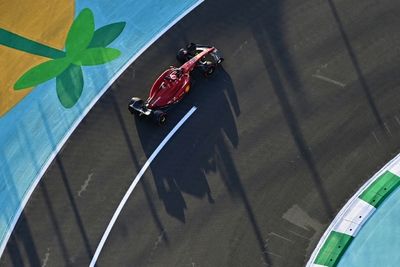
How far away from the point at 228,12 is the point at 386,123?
7.50m

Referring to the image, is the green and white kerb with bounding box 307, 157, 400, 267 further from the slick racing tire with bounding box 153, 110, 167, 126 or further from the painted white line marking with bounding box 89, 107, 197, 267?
the slick racing tire with bounding box 153, 110, 167, 126

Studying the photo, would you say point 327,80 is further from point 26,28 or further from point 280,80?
point 26,28

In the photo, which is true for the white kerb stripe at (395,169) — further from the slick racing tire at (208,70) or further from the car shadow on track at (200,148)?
the slick racing tire at (208,70)

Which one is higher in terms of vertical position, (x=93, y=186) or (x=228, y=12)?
(x=228, y=12)

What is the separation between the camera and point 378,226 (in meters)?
17.5

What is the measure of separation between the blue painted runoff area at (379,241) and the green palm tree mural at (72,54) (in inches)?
446

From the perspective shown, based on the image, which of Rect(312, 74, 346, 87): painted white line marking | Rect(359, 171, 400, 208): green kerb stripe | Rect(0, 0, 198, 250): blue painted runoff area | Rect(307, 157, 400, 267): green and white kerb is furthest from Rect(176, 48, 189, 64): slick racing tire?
Rect(359, 171, 400, 208): green kerb stripe

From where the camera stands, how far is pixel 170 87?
2038cm

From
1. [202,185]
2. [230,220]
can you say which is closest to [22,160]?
[202,185]

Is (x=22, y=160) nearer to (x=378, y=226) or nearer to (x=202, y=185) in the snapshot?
(x=202, y=185)

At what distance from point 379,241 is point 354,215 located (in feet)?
3.67

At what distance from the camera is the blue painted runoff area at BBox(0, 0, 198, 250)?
66.3 feet

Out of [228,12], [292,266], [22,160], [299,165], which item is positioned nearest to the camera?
[292,266]

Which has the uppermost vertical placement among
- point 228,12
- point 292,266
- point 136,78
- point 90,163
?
point 228,12
